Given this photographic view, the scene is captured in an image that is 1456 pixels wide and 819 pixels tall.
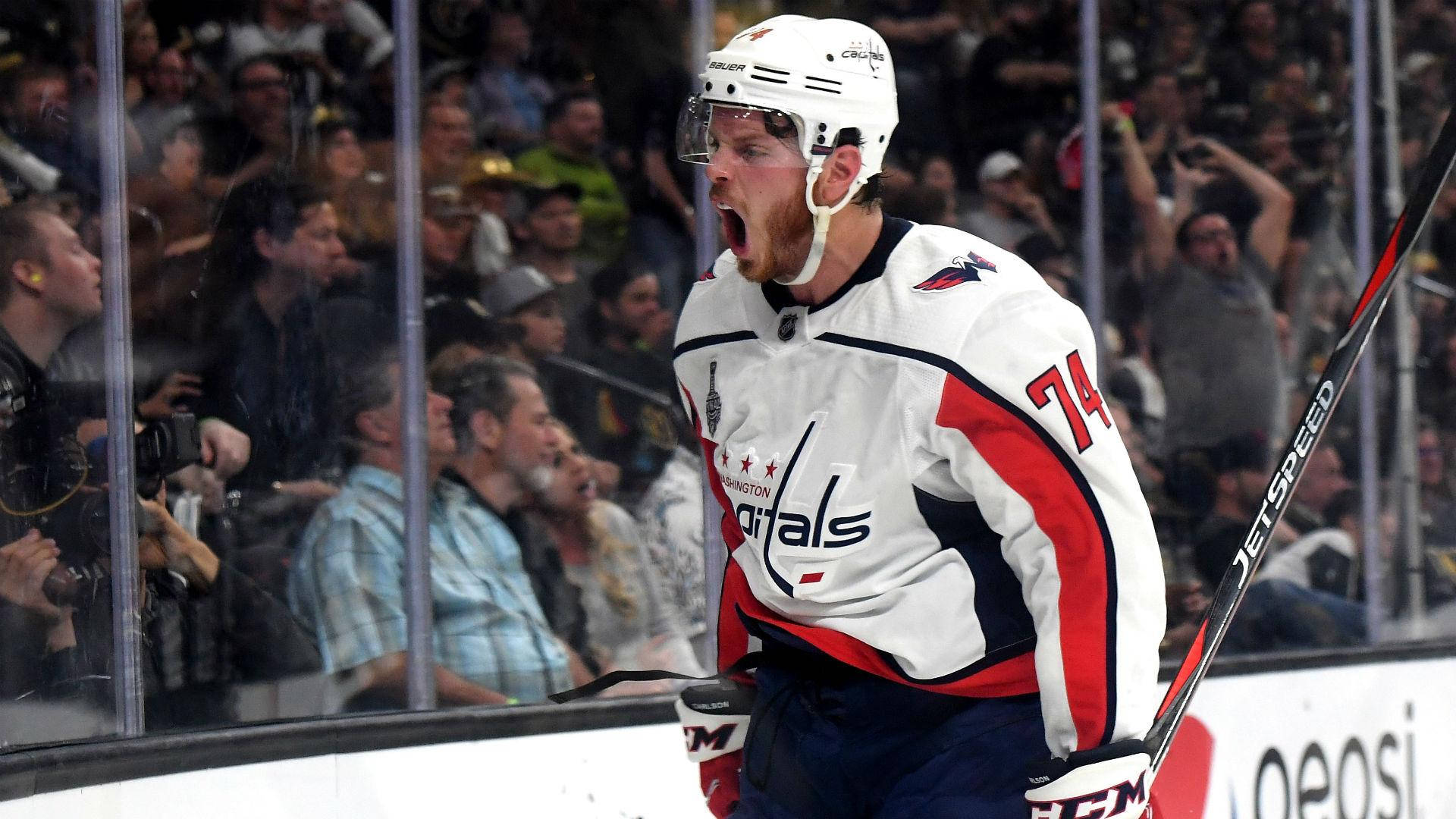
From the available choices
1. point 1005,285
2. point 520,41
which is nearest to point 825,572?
point 1005,285

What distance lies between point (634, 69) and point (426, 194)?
1.62 feet

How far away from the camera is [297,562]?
2.46 meters

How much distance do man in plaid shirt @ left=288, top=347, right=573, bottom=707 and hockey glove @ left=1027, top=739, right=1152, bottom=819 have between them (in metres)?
1.22

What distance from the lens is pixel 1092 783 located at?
1529 millimetres

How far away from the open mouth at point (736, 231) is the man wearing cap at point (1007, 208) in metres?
1.68

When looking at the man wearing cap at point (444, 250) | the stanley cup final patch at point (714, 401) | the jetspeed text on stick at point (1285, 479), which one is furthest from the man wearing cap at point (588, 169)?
the jetspeed text on stick at point (1285, 479)

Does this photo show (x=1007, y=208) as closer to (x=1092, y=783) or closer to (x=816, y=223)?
(x=816, y=223)

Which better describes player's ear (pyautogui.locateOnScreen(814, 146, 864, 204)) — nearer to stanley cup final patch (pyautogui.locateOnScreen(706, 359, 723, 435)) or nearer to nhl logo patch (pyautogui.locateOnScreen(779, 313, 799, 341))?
nhl logo patch (pyautogui.locateOnScreen(779, 313, 799, 341))

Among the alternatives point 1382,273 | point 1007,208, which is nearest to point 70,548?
point 1382,273

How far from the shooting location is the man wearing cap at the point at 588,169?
2.90 meters

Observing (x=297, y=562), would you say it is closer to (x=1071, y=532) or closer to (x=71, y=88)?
(x=71, y=88)

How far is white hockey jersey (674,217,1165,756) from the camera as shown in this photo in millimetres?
1538

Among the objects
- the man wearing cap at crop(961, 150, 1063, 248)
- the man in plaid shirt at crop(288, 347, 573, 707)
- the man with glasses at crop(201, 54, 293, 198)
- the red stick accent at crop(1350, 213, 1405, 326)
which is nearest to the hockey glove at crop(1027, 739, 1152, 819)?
the red stick accent at crop(1350, 213, 1405, 326)

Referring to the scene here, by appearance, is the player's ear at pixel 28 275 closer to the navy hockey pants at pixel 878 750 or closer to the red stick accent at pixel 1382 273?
the navy hockey pants at pixel 878 750
